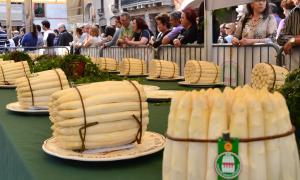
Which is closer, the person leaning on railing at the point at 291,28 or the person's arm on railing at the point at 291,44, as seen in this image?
the person's arm on railing at the point at 291,44

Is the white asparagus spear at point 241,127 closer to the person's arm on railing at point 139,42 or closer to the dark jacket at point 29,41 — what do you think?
the person's arm on railing at point 139,42

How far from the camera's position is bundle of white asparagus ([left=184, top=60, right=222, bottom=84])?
3205mm

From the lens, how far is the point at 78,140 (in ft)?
4.02

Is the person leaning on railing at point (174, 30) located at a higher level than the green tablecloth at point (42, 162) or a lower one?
higher

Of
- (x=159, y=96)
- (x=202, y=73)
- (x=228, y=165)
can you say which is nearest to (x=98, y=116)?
(x=228, y=165)

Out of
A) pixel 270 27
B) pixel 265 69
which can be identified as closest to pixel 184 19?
pixel 270 27

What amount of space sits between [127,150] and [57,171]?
0.21m

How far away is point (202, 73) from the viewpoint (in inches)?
126

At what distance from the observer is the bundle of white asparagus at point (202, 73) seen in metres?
Result: 3.21

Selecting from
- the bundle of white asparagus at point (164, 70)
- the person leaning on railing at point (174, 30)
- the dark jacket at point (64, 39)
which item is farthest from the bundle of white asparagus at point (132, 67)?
the dark jacket at point (64, 39)

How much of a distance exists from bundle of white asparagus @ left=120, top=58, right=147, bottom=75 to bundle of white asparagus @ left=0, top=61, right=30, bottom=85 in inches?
48.7

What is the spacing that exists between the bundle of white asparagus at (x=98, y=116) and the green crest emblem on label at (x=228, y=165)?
1.55ft

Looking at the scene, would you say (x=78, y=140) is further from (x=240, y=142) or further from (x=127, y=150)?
(x=240, y=142)

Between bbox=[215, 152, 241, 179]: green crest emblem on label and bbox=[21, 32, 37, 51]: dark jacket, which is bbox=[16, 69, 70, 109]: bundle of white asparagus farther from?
bbox=[21, 32, 37, 51]: dark jacket
